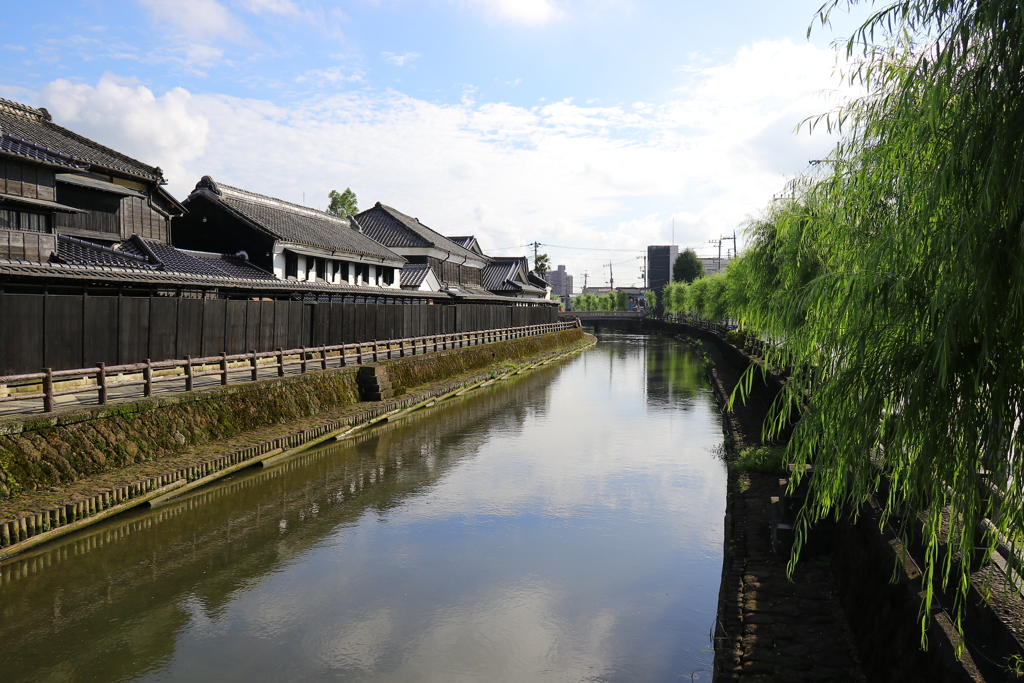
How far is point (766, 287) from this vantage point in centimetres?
2458

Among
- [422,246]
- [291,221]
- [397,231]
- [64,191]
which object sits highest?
[397,231]

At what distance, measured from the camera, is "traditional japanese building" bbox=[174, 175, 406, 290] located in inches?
1185

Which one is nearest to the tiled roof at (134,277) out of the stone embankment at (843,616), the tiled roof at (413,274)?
the tiled roof at (413,274)

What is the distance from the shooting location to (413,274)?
44.2 meters

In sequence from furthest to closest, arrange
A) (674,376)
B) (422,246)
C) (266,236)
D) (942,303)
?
(422,246), (674,376), (266,236), (942,303)

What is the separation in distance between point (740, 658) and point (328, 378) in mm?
15970

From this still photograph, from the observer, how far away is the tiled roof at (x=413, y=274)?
140 feet

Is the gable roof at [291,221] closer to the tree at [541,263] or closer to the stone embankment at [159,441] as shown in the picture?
the stone embankment at [159,441]

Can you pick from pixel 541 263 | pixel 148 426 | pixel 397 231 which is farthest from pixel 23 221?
pixel 541 263

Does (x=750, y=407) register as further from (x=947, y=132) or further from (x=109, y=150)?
(x=109, y=150)

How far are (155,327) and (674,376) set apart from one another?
1121 inches

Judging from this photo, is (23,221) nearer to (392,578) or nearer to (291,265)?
(291,265)

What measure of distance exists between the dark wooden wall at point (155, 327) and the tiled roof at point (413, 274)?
40.6 feet

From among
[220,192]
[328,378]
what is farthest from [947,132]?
[220,192]
